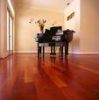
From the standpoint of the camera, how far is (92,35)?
8445 mm

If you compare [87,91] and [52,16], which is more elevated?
[52,16]

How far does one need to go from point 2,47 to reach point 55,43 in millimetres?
2153

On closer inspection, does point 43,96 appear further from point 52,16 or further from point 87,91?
point 52,16

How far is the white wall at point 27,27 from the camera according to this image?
34.3ft

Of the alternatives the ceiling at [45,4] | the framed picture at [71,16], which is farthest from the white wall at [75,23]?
the ceiling at [45,4]

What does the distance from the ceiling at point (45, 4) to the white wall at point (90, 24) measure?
3.53ft

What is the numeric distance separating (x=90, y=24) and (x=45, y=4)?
2.45 meters

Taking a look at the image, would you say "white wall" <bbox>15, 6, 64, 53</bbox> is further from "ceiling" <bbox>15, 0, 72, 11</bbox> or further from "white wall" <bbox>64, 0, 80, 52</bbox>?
"white wall" <bbox>64, 0, 80, 52</bbox>

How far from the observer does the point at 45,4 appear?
31.8 feet

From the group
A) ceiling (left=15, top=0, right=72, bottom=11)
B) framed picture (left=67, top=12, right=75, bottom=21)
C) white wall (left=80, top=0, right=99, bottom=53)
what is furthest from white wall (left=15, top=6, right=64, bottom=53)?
white wall (left=80, top=0, right=99, bottom=53)

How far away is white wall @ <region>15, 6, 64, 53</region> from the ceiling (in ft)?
1.33

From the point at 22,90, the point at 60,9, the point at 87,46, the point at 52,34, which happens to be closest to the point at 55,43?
the point at 52,34

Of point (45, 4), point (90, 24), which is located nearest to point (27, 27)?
point (45, 4)

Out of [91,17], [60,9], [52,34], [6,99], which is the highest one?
[60,9]
